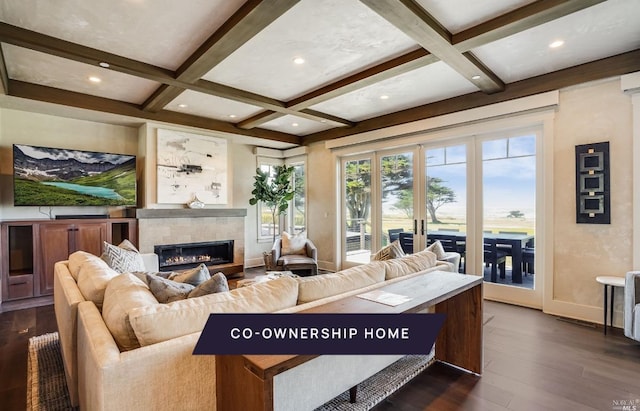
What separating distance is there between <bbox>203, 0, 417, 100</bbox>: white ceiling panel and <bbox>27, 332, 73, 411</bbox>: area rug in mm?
3212

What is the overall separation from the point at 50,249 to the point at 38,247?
13cm

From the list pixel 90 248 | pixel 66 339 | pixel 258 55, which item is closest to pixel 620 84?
pixel 258 55

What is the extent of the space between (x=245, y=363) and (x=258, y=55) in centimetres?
303

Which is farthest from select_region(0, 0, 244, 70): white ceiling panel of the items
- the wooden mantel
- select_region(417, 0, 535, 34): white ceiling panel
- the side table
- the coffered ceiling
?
the side table

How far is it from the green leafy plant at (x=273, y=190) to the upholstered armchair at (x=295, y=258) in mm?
1370

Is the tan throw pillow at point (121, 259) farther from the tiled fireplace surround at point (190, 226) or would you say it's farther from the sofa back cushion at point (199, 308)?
the sofa back cushion at point (199, 308)

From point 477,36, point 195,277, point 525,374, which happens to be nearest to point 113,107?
point 195,277

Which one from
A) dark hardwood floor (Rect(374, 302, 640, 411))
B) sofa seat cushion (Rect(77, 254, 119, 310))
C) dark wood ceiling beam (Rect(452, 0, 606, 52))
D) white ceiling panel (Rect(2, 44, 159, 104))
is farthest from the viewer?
white ceiling panel (Rect(2, 44, 159, 104))

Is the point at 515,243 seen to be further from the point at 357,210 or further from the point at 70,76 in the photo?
the point at 70,76

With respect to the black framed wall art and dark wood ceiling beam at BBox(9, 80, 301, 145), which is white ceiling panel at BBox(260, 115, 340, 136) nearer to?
dark wood ceiling beam at BBox(9, 80, 301, 145)

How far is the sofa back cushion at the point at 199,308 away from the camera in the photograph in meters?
1.36

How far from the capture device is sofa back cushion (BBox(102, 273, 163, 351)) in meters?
1.41

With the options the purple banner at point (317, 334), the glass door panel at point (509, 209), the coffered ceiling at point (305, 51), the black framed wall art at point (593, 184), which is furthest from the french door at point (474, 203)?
the purple banner at point (317, 334)

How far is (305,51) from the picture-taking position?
3.15 m
